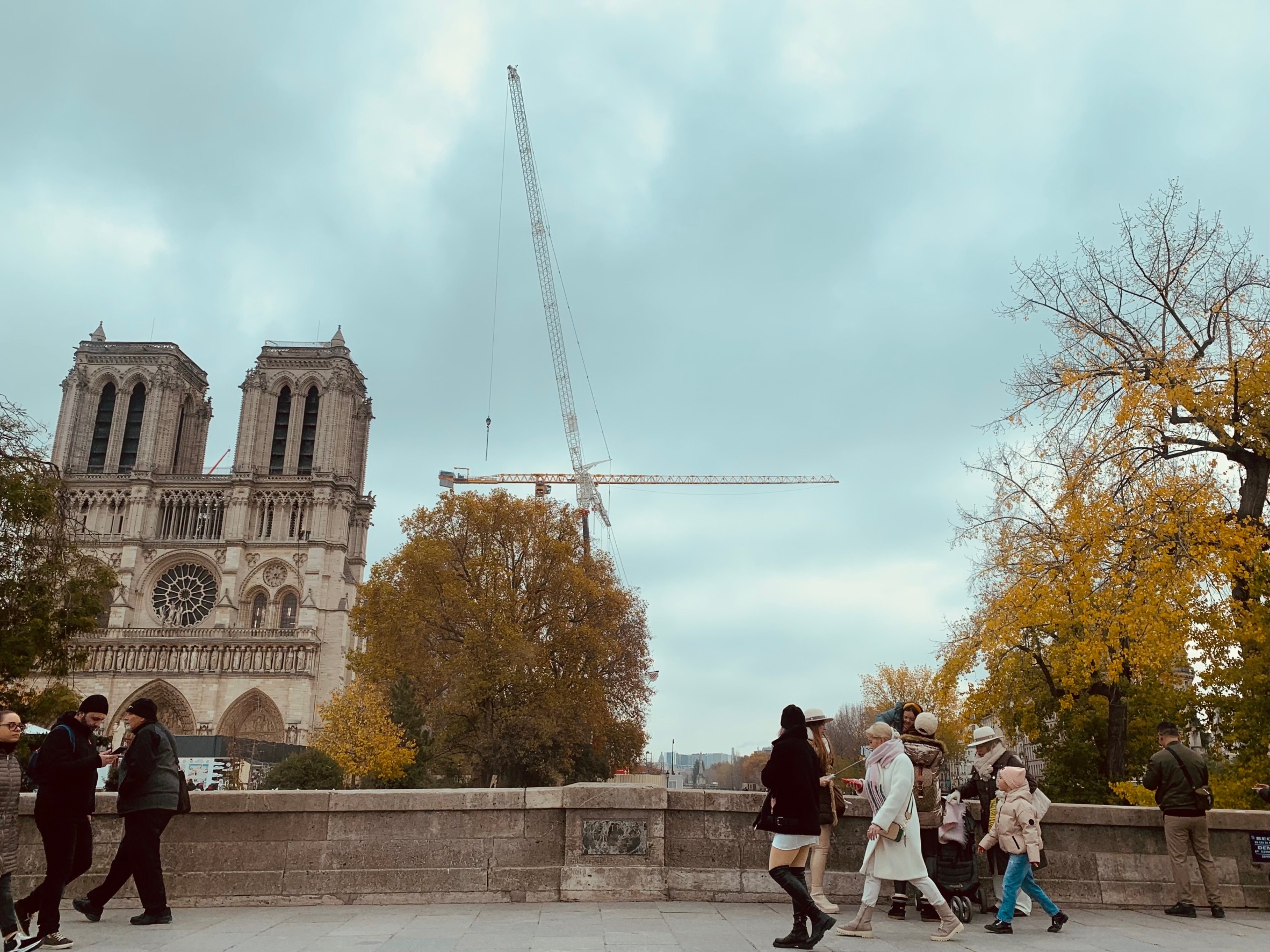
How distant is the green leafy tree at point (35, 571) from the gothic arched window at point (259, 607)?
5052cm

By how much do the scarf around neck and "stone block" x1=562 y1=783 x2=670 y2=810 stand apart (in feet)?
9.73

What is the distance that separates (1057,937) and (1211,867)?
108 inches

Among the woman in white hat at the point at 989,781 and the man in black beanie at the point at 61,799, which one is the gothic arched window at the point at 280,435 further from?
the woman in white hat at the point at 989,781

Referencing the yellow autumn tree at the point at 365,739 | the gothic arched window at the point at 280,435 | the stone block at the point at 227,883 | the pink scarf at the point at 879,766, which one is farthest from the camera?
the gothic arched window at the point at 280,435

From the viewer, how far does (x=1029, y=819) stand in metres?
7.90

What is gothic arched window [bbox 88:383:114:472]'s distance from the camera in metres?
73.4

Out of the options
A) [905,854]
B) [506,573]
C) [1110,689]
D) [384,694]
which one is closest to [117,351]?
[384,694]

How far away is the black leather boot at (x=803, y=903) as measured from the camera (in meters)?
6.66

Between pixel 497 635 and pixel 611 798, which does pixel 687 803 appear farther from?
pixel 497 635

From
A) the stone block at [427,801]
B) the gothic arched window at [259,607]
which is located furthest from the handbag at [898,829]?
the gothic arched window at [259,607]

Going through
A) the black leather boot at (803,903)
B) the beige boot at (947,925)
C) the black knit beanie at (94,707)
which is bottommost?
the beige boot at (947,925)

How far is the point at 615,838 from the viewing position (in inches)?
363

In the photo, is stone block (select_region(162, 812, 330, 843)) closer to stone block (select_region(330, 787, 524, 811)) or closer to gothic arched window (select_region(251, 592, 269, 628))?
stone block (select_region(330, 787, 524, 811))

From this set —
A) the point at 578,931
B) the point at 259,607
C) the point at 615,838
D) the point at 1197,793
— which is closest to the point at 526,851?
the point at 615,838
